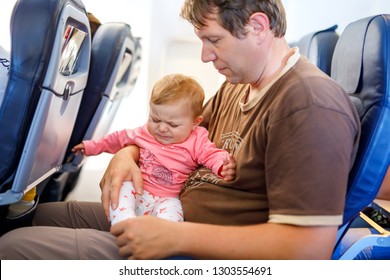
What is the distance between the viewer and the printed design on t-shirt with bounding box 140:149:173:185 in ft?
3.95

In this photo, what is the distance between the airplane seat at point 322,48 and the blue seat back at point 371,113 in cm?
30

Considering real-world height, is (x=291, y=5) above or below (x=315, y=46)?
above

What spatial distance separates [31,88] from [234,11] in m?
0.58

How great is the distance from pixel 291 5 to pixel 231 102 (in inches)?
67.7

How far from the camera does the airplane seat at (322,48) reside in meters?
1.37

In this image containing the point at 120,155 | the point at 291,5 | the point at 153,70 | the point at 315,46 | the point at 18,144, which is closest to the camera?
the point at 18,144

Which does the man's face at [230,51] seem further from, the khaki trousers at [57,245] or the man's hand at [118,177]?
the khaki trousers at [57,245]

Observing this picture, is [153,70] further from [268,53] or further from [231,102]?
[268,53]

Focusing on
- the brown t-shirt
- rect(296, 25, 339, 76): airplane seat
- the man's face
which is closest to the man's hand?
the brown t-shirt

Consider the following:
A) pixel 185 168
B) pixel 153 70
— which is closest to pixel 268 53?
pixel 185 168

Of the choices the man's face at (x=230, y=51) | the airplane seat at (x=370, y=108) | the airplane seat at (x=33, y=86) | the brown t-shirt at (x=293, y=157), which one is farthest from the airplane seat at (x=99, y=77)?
the airplane seat at (x=370, y=108)

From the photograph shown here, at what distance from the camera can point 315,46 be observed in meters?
1.39

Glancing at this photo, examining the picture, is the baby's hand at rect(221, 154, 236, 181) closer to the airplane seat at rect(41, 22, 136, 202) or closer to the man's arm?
the man's arm

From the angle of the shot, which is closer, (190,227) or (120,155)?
(190,227)
